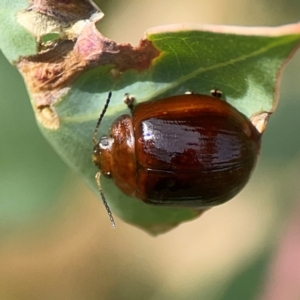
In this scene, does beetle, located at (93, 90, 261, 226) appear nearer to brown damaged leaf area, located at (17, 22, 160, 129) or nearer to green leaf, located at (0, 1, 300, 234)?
green leaf, located at (0, 1, 300, 234)

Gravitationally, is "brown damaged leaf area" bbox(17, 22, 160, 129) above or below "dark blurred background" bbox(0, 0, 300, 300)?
above

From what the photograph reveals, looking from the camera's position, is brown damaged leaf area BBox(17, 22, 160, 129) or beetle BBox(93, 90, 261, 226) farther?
beetle BBox(93, 90, 261, 226)

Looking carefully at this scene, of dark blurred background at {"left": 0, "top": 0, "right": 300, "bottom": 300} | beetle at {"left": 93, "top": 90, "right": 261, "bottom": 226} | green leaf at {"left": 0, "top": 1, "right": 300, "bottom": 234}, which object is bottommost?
dark blurred background at {"left": 0, "top": 0, "right": 300, "bottom": 300}

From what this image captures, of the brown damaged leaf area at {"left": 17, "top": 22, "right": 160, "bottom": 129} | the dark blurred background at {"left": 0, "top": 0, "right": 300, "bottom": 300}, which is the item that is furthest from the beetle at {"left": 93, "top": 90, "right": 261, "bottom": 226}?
the dark blurred background at {"left": 0, "top": 0, "right": 300, "bottom": 300}

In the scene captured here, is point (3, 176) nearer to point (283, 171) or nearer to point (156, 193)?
point (156, 193)

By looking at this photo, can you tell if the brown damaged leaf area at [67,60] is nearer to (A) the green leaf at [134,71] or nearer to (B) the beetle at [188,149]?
(A) the green leaf at [134,71]

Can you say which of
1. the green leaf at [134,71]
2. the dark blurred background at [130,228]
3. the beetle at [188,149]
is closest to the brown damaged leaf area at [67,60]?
the green leaf at [134,71]

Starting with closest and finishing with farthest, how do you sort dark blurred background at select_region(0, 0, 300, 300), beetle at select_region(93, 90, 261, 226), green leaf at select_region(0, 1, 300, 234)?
green leaf at select_region(0, 1, 300, 234), beetle at select_region(93, 90, 261, 226), dark blurred background at select_region(0, 0, 300, 300)
